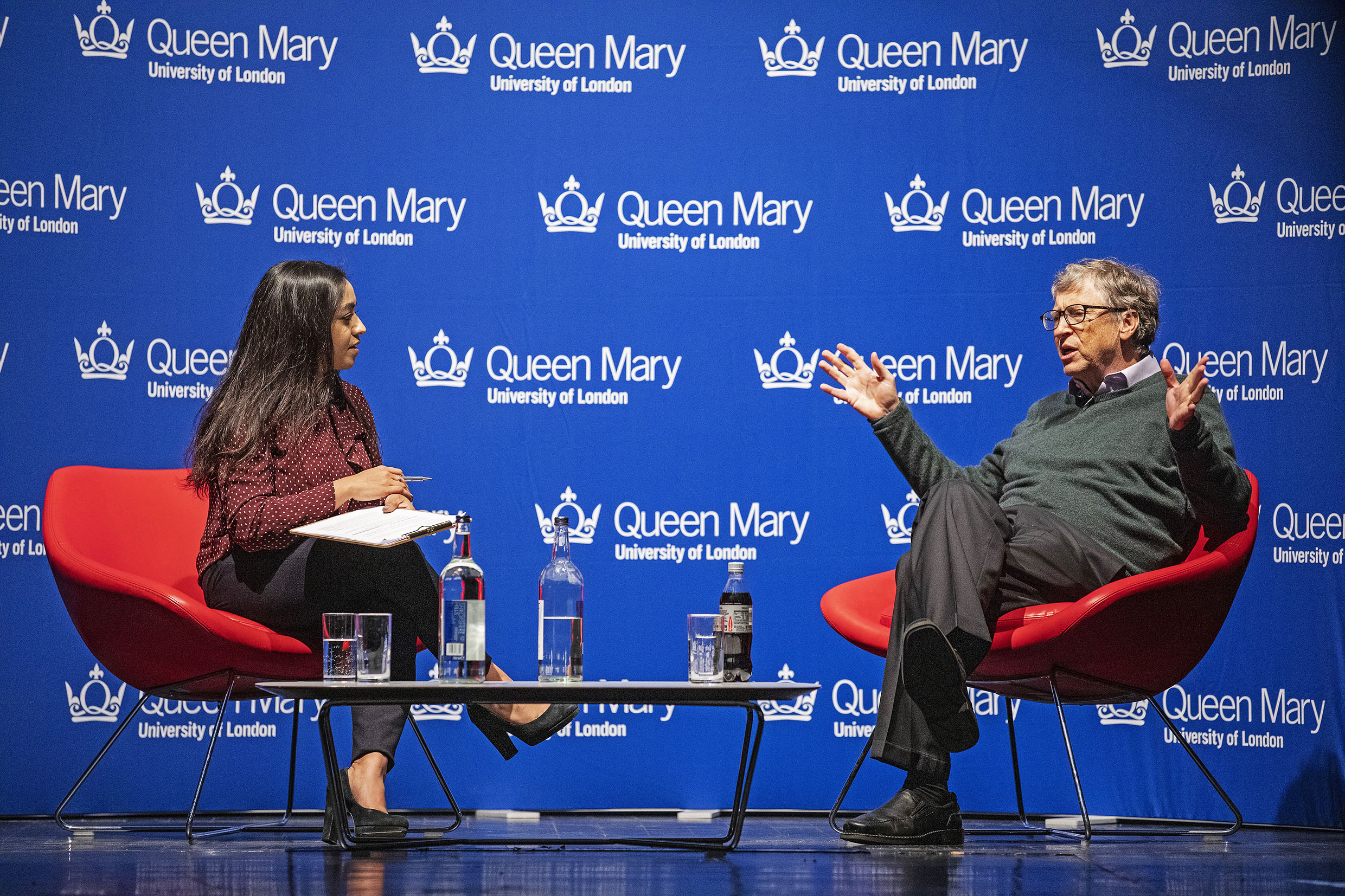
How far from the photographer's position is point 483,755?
342 centimetres

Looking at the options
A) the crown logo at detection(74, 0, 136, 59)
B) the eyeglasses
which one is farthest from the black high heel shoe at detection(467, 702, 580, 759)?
the crown logo at detection(74, 0, 136, 59)

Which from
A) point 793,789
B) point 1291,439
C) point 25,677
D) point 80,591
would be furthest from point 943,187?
point 25,677

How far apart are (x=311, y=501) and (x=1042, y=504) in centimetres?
160

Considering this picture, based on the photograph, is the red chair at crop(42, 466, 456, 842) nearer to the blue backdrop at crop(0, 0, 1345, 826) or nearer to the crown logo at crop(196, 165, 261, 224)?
the blue backdrop at crop(0, 0, 1345, 826)

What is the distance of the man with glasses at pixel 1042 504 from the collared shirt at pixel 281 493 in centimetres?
111

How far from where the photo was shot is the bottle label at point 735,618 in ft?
7.81

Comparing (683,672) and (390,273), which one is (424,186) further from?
(683,672)

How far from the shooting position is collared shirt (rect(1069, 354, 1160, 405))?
116 inches

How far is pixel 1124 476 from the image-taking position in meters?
2.80

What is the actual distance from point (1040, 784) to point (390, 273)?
2.26m

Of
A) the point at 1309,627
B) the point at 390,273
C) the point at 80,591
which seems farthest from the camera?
the point at 390,273

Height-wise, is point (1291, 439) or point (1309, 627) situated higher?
point (1291, 439)

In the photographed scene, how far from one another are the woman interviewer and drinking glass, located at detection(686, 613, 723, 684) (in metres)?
0.32

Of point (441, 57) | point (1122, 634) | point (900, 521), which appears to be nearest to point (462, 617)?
point (1122, 634)
